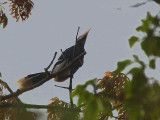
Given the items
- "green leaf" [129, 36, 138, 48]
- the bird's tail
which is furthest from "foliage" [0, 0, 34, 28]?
"green leaf" [129, 36, 138, 48]

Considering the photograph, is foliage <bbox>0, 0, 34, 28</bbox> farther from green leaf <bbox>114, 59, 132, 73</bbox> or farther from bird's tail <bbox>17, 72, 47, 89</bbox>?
green leaf <bbox>114, 59, 132, 73</bbox>

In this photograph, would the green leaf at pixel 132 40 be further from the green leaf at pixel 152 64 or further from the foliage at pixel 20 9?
the foliage at pixel 20 9

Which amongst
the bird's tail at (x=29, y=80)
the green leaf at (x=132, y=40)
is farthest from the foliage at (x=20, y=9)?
the green leaf at (x=132, y=40)

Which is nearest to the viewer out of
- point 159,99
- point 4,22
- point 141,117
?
point 159,99

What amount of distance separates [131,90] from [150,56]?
0.70 feet

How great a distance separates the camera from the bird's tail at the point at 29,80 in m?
6.99

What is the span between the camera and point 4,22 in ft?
21.0

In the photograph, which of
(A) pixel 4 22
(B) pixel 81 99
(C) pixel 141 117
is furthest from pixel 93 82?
(A) pixel 4 22

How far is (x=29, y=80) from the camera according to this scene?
7.32 m

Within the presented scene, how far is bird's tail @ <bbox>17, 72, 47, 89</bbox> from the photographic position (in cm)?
699

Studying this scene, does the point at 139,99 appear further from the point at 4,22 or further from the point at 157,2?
the point at 4,22

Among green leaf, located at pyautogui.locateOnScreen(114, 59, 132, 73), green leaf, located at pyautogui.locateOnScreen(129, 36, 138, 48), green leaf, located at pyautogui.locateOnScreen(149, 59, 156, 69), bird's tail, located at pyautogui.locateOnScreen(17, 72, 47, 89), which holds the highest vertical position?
bird's tail, located at pyautogui.locateOnScreen(17, 72, 47, 89)

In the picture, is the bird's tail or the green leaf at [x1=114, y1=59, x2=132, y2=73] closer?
the green leaf at [x1=114, y1=59, x2=132, y2=73]

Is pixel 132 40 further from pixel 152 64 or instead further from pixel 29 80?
pixel 29 80
